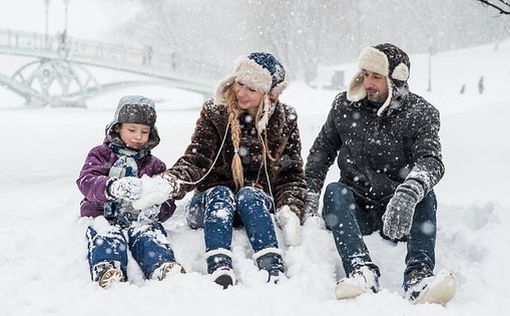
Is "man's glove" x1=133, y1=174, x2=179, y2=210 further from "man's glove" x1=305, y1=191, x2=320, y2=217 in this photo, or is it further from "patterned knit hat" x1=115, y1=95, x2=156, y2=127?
"man's glove" x1=305, y1=191, x2=320, y2=217

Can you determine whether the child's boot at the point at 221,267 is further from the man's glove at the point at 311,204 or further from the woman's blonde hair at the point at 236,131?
the man's glove at the point at 311,204

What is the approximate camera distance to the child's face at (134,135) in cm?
364

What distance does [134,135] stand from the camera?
143 inches

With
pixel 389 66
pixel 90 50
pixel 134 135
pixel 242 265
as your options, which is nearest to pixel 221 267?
pixel 242 265

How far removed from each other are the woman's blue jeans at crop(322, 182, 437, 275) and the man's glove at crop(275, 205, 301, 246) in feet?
0.65

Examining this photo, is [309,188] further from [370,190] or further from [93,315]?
[93,315]

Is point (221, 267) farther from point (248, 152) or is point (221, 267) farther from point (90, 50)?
point (90, 50)

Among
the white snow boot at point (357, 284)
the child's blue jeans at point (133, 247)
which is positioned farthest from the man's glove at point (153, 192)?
the white snow boot at point (357, 284)

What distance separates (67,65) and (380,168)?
23870mm

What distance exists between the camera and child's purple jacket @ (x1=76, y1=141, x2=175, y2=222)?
11.0 feet

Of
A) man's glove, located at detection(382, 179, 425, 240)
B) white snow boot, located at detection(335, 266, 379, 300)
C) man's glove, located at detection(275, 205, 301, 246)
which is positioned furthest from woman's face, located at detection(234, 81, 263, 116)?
white snow boot, located at detection(335, 266, 379, 300)

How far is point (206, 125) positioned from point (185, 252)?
0.88m

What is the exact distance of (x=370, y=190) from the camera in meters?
3.64

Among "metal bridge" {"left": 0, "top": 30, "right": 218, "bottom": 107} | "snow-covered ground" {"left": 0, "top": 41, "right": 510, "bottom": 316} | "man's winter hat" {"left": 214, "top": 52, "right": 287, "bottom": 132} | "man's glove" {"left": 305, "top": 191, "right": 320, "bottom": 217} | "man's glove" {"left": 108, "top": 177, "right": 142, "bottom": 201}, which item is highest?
"man's winter hat" {"left": 214, "top": 52, "right": 287, "bottom": 132}
